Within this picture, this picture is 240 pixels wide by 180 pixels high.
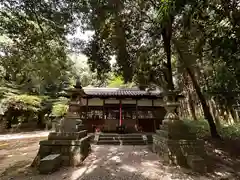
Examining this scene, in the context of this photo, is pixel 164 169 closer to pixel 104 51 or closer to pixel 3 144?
pixel 104 51

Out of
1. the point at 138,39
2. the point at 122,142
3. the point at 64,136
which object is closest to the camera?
the point at 64,136

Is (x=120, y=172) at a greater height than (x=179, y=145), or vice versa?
(x=179, y=145)

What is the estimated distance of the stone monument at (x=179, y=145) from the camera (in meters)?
5.25

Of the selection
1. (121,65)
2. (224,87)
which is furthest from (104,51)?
(224,87)

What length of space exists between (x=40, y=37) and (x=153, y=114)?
31.2ft

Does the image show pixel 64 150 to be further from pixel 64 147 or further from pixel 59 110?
pixel 59 110

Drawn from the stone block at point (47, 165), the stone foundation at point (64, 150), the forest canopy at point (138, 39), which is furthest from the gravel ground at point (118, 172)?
the forest canopy at point (138, 39)

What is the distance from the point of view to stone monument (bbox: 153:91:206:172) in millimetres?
5250

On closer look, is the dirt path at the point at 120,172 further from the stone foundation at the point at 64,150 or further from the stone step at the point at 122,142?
the stone step at the point at 122,142

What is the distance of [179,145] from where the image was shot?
5.59 meters

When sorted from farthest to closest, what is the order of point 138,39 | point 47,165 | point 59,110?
point 59,110, point 138,39, point 47,165

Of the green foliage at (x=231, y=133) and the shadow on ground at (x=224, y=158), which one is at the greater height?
the green foliage at (x=231, y=133)

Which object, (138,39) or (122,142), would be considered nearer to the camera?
(138,39)

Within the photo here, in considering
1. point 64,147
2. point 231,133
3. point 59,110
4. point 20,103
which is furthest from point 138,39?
point 20,103
